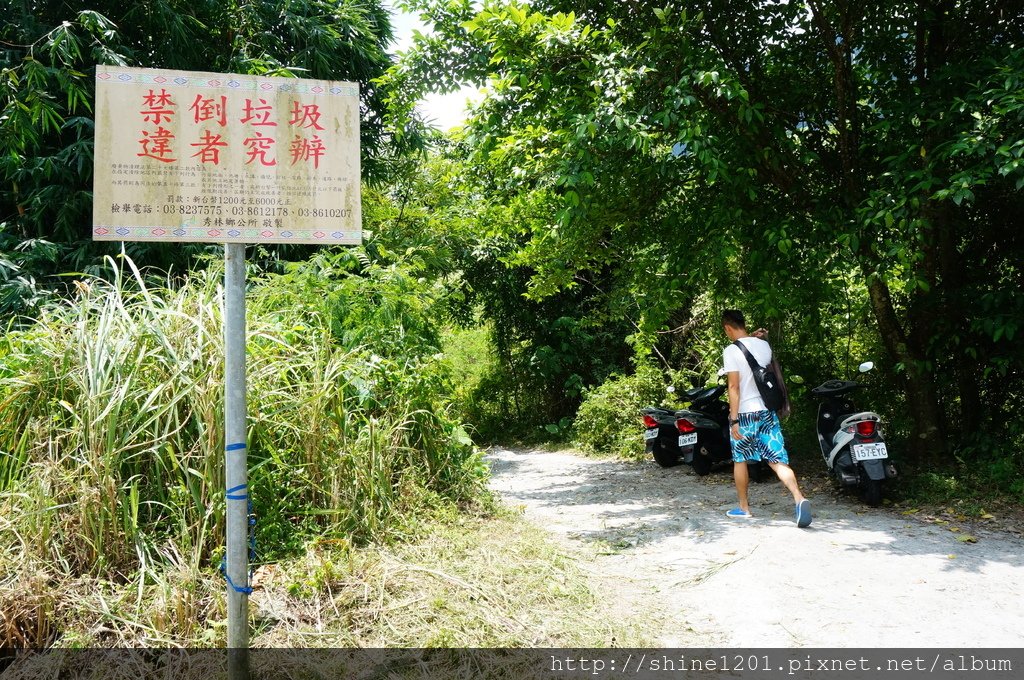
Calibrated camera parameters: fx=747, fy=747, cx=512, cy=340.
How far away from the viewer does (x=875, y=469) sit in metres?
5.95

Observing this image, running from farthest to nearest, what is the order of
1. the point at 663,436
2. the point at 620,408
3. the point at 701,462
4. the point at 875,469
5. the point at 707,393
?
the point at 620,408, the point at 663,436, the point at 707,393, the point at 701,462, the point at 875,469

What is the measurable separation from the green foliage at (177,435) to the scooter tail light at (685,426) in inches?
140

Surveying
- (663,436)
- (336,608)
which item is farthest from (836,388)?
(336,608)

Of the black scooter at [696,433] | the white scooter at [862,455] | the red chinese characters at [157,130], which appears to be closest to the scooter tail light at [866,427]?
the white scooter at [862,455]

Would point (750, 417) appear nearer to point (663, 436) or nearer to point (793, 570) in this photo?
point (793, 570)

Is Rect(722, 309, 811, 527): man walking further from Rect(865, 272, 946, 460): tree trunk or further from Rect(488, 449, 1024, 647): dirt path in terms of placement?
Rect(865, 272, 946, 460): tree trunk

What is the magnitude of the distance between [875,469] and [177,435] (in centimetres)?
511

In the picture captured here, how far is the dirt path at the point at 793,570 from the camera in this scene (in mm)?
3650

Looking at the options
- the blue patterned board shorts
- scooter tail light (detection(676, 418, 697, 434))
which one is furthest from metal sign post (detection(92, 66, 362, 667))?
scooter tail light (detection(676, 418, 697, 434))

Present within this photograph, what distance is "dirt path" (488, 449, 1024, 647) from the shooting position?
3650mm

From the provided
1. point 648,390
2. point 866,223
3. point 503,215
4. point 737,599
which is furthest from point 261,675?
point 648,390

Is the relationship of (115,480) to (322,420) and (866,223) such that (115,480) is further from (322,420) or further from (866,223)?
(866,223)

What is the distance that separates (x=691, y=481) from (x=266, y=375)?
489 cm

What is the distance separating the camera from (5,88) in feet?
26.4
